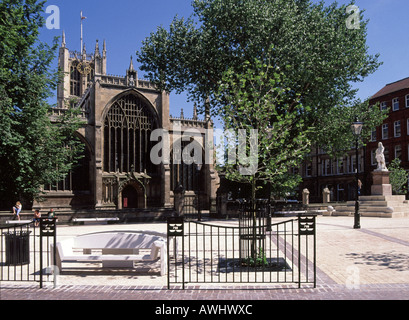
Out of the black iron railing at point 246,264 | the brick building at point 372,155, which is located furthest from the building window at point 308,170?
the black iron railing at point 246,264

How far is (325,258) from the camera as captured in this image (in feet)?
32.6

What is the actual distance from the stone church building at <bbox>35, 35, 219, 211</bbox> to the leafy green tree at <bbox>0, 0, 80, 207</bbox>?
56.6 ft

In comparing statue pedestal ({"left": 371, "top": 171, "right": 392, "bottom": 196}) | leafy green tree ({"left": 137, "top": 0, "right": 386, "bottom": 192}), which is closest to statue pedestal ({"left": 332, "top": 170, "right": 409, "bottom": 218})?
statue pedestal ({"left": 371, "top": 171, "right": 392, "bottom": 196})

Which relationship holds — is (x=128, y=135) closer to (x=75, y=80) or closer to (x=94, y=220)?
(x=94, y=220)

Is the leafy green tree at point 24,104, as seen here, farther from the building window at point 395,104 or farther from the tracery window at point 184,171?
the building window at point 395,104

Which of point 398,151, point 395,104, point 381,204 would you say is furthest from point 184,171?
point 395,104

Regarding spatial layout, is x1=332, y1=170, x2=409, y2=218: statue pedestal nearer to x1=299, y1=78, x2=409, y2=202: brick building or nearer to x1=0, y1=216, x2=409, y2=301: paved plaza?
x1=299, y1=78, x2=409, y2=202: brick building

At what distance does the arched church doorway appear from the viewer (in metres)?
41.8

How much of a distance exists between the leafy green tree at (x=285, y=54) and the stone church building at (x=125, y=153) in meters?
13.6

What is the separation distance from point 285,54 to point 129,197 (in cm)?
2593

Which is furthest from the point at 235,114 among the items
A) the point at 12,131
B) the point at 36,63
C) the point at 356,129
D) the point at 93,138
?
the point at 93,138

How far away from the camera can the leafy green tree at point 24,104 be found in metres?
17.0

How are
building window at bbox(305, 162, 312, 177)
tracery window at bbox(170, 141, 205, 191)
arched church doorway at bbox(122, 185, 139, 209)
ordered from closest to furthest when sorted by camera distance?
arched church doorway at bbox(122, 185, 139, 209)
tracery window at bbox(170, 141, 205, 191)
building window at bbox(305, 162, 312, 177)

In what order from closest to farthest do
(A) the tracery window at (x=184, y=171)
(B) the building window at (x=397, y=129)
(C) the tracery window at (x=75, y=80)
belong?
(A) the tracery window at (x=184, y=171) → (B) the building window at (x=397, y=129) → (C) the tracery window at (x=75, y=80)
